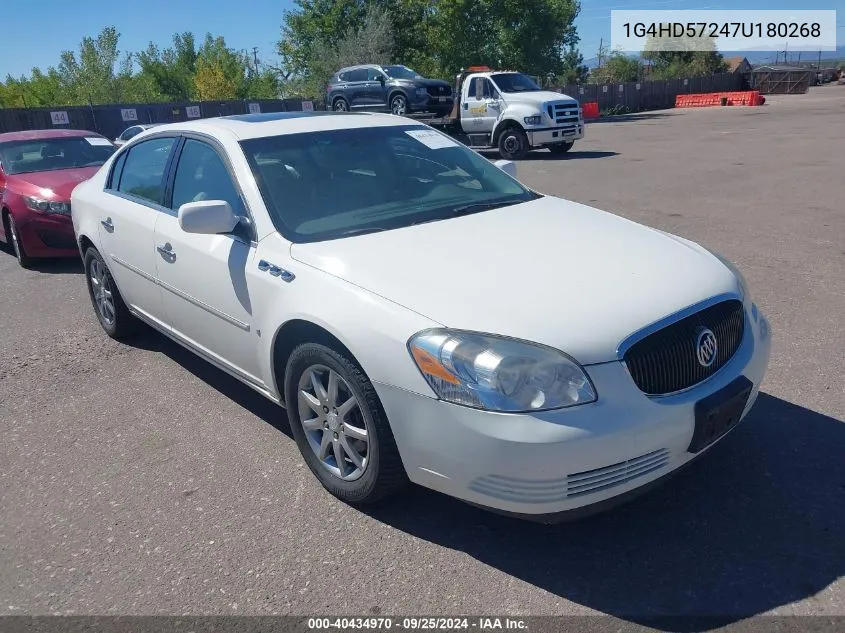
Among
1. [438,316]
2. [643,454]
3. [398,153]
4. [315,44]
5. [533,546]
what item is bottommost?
[533,546]

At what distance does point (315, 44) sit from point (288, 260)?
45803 millimetres

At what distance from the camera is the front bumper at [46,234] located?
25.5 ft

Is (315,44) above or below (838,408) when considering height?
above

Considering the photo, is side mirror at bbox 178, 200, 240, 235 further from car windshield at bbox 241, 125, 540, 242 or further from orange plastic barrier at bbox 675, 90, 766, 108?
orange plastic barrier at bbox 675, 90, 766, 108

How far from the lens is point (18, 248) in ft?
26.6

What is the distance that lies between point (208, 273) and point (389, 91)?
21.4m

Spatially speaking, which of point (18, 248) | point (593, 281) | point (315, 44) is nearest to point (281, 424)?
point (593, 281)

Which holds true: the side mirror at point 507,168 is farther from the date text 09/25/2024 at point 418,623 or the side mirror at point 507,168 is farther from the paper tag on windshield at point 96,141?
the paper tag on windshield at point 96,141

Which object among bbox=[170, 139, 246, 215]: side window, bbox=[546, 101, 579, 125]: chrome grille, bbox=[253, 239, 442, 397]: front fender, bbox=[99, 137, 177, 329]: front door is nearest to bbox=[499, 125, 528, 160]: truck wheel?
bbox=[546, 101, 579, 125]: chrome grille

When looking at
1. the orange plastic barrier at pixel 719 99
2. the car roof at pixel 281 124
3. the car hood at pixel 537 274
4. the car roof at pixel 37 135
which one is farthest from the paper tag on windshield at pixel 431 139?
the orange plastic barrier at pixel 719 99

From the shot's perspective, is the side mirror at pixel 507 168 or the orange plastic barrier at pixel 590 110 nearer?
the side mirror at pixel 507 168

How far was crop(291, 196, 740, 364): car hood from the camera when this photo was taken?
2.66 m

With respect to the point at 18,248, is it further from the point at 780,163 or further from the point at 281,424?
the point at 780,163

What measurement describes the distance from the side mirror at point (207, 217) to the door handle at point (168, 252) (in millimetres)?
671
